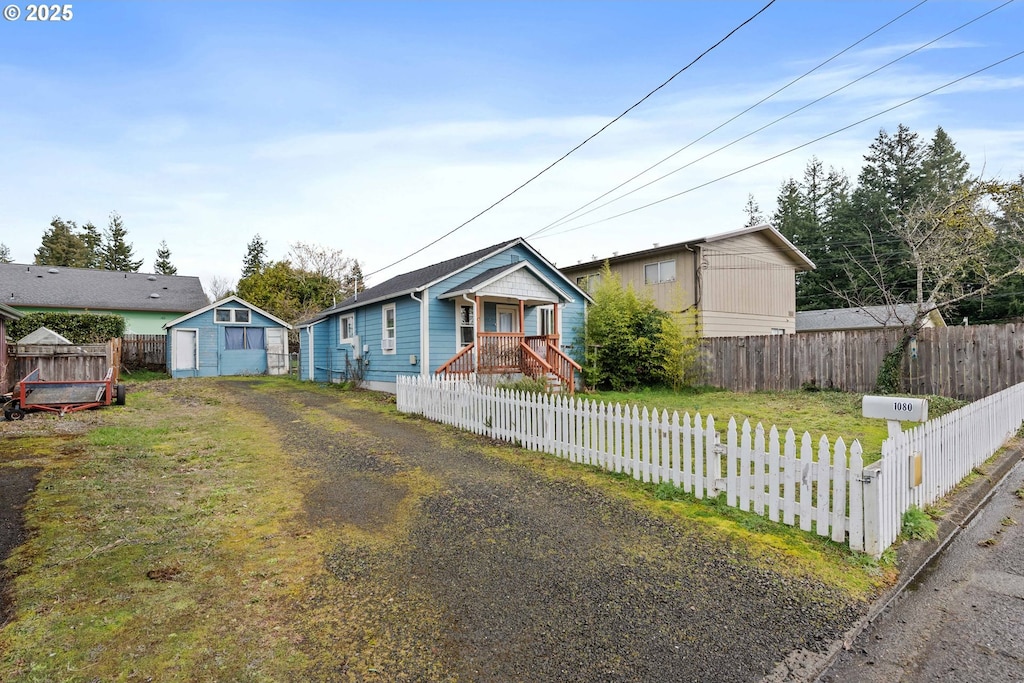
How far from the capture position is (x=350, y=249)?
134ft

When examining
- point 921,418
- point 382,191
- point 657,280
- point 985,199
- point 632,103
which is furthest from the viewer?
point 657,280

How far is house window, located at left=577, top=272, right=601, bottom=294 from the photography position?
22.9 m

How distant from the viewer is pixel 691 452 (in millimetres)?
6430

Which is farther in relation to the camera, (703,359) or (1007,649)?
(703,359)

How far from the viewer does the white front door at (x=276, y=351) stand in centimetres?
2536

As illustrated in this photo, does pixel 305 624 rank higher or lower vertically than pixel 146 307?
lower

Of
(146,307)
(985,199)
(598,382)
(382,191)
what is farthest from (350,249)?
(985,199)

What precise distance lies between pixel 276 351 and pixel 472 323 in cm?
1513

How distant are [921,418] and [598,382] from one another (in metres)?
11.5

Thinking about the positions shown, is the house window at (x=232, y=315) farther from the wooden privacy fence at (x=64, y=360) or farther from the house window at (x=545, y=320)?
the house window at (x=545, y=320)

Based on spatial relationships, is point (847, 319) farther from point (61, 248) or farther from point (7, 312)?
point (61, 248)

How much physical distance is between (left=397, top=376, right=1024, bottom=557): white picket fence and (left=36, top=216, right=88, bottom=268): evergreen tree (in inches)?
2383

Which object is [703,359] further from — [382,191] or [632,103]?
[382,191]

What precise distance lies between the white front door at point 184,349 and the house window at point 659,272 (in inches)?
833
